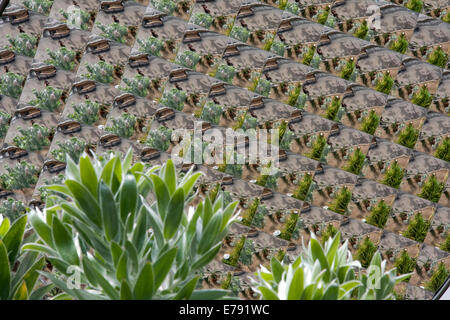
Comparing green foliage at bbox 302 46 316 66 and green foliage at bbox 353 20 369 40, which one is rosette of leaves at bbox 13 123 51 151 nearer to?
green foliage at bbox 302 46 316 66

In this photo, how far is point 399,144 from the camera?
445 centimetres

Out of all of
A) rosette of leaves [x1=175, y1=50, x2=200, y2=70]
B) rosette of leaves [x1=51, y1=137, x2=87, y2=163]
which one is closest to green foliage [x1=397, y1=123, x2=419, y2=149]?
rosette of leaves [x1=175, y1=50, x2=200, y2=70]

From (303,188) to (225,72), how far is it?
47.4 inches

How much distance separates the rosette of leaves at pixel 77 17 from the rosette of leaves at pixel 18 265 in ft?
11.5

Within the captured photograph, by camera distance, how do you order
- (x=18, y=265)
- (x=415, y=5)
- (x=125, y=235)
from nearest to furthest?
1. (x=125, y=235)
2. (x=18, y=265)
3. (x=415, y=5)

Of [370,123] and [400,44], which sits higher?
[400,44]

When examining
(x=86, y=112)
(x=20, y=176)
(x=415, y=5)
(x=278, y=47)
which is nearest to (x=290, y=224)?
(x=278, y=47)

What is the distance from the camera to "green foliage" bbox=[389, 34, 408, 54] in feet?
14.5

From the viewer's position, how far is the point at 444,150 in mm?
4426

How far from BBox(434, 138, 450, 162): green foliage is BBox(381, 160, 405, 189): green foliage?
1.09 feet

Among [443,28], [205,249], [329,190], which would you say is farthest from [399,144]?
[205,249]

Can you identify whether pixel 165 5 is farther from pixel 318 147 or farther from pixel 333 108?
pixel 318 147

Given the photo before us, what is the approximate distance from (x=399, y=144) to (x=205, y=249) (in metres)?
3.64
